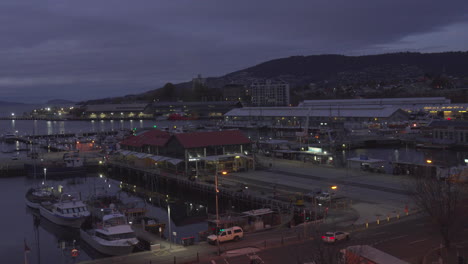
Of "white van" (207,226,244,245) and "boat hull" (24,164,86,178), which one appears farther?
"boat hull" (24,164,86,178)

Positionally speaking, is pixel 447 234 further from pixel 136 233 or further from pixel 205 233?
pixel 136 233

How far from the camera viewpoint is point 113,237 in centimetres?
1666

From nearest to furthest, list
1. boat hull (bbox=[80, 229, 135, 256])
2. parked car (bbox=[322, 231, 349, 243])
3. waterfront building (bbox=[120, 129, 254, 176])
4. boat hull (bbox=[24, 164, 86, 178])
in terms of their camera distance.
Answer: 1. parked car (bbox=[322, 231, 349, 243])
2. boat hull (bbox=[80, 229, 135, 256])
3. waterfront building (bbox=[120, 129, 254, 176])
4. boat hull (bbox=[24, 164, 86, 178])

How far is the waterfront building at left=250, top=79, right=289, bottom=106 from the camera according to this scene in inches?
5054

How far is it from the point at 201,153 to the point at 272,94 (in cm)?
10075

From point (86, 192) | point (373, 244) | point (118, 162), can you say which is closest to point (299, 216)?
point (373, 244)

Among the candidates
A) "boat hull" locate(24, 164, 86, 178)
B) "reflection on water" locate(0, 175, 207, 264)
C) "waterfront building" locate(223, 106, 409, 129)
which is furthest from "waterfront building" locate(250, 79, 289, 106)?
"reflection on water" locate(0, 175, 207, 264)

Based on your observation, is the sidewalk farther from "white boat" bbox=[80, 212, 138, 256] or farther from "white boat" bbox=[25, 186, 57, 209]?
"white boat" bbox=[25, 186, 57, 209]

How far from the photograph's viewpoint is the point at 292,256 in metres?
12.7

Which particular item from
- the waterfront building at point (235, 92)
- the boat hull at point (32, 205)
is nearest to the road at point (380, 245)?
the boat hull at point (32, 205)

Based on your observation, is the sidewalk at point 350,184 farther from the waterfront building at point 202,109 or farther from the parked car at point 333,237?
the waterfront building at point 202,109

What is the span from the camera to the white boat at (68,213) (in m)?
20.7

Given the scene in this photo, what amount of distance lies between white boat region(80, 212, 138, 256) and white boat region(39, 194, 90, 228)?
8.50 ft

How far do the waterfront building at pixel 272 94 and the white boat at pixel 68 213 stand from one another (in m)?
109
